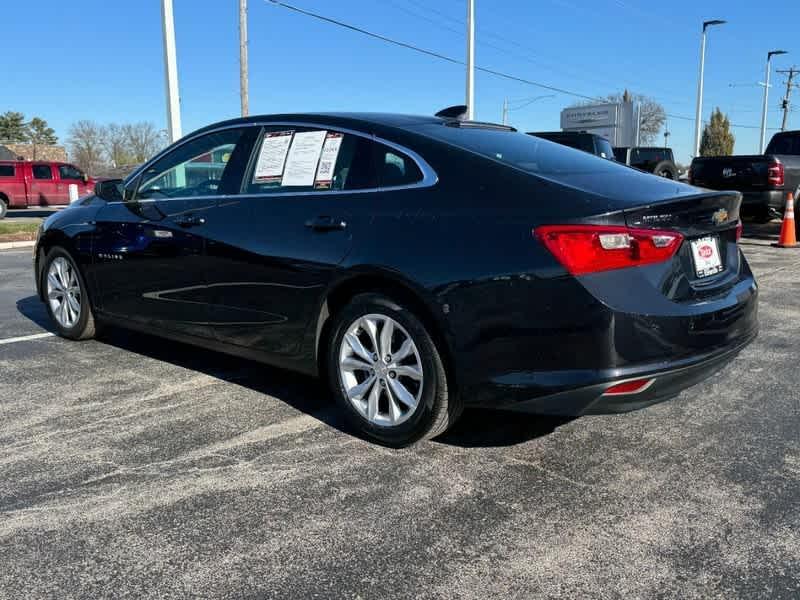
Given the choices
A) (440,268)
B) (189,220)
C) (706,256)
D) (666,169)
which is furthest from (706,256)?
(666,169)

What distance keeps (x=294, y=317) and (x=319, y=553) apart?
146cm

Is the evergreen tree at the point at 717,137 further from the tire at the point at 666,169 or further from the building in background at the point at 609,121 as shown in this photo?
the tire at the point at 666,169

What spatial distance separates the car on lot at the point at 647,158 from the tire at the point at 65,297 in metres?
19.5

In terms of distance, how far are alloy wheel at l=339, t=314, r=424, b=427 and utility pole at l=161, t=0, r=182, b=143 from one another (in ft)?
41.6

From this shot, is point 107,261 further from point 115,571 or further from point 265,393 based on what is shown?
point 115,571

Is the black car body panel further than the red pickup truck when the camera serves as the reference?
No

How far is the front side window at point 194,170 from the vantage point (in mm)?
4211

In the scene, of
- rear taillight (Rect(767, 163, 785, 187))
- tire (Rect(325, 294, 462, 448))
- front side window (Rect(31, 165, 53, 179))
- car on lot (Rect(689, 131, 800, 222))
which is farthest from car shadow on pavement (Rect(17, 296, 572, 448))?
front side window (Rect(31, 165, 53, 179))

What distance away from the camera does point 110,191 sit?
497 centimetres

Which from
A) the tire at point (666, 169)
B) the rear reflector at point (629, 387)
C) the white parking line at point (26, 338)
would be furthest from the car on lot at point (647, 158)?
the rear reflector at point (629, 387)

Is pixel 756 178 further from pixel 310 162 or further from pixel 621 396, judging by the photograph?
pixel 621 396

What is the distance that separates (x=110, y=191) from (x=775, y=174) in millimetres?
10164

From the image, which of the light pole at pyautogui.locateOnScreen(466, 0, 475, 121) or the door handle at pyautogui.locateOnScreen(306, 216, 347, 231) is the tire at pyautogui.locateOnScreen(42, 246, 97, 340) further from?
the light pole at pyautogui.locateOnScreen(466, 0, 475, 121)

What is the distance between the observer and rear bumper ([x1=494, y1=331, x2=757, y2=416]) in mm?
2822
